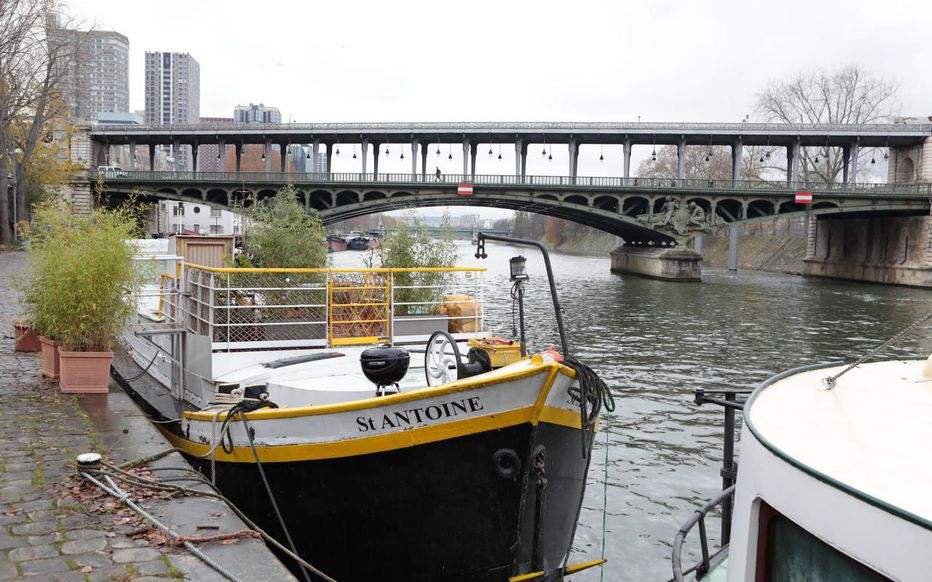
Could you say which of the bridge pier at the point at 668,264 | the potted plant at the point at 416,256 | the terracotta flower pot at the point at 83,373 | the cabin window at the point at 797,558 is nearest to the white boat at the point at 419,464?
the terracotta flower pot at the point at 83,373

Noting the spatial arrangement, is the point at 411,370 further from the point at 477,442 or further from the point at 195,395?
the point at 195,395

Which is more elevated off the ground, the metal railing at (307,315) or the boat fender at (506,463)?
the metal railing at (307,315)

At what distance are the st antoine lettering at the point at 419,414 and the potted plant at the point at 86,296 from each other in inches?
182

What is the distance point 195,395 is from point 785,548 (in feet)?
26.2

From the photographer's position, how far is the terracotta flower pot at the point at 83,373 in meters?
9.25

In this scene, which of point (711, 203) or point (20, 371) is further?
point (711, 203)

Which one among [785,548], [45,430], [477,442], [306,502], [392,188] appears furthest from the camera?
[392,188]

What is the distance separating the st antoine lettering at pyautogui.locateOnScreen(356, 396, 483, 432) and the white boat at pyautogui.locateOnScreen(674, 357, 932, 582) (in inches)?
82.8

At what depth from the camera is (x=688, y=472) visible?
1127 cm

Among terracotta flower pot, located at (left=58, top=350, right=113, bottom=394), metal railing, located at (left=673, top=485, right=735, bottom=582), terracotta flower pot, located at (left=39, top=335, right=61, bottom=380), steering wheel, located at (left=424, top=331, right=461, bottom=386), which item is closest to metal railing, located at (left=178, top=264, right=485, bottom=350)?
terracotta flower pot, located at (left=58, top=350, right=113, bottom=394)

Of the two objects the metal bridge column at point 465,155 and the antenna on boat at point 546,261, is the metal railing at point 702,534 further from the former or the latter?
the metal bridge column at point 465,155

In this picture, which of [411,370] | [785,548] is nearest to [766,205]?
[411,370]

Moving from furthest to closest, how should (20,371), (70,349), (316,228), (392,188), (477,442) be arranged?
1. (392,188)
2. (316,228)
3. (20,371)
4. (70,349)
5. (477,442)

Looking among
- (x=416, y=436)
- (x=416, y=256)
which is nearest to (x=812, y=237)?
(x=416, y=256)
